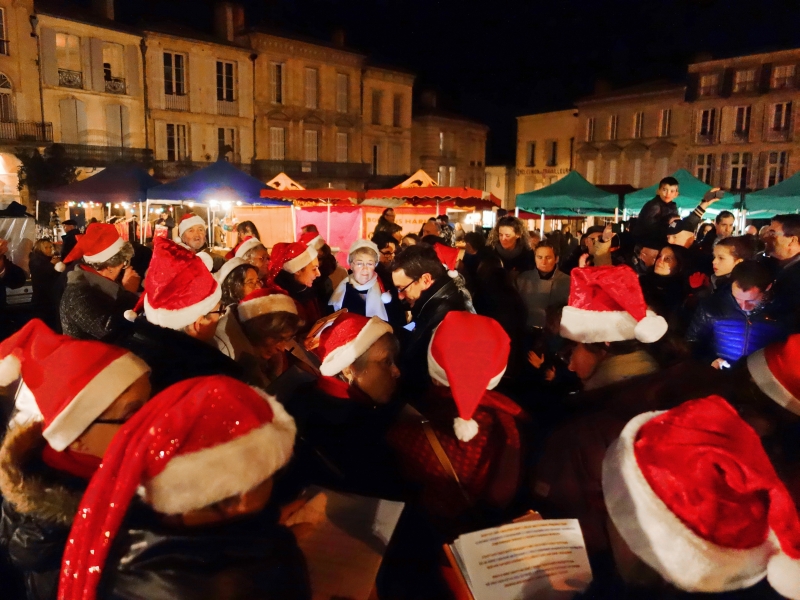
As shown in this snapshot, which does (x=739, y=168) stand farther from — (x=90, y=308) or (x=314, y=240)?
(x=90, y=308)

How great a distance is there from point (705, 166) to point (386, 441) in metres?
38.7

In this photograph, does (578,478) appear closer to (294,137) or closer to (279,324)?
(279,324)

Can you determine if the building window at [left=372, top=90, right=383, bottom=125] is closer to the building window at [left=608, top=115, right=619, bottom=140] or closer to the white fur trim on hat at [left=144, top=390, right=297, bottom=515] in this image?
the building window at [left=608, top=115, right=619, bottom=140]

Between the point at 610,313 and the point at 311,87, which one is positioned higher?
the point at 311,87

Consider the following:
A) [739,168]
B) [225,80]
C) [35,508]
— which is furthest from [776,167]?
[35,508]

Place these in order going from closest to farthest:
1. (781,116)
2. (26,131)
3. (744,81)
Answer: (26,131) → (781,116) → (744,81)

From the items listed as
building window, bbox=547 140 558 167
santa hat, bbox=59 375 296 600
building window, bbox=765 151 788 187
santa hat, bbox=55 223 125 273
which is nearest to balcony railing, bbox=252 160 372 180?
building window, bbox=547 140 558 167

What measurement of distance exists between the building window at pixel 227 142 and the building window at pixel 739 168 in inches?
1175

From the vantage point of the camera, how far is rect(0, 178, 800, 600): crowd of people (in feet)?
4.53

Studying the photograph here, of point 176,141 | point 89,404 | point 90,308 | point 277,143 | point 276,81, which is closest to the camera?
point 89,404

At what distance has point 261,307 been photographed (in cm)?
333

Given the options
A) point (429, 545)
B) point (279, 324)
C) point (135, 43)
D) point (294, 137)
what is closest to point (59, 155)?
point (135, 43)

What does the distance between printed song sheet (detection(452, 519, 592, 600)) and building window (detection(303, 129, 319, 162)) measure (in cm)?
3661

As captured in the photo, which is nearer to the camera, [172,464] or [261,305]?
[172,464]
